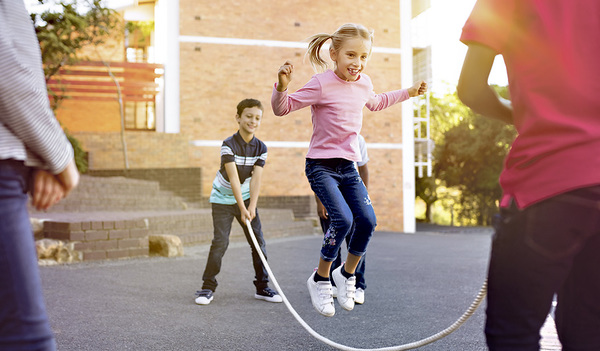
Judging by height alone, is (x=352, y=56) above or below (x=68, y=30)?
below

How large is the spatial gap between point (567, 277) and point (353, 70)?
2845mm

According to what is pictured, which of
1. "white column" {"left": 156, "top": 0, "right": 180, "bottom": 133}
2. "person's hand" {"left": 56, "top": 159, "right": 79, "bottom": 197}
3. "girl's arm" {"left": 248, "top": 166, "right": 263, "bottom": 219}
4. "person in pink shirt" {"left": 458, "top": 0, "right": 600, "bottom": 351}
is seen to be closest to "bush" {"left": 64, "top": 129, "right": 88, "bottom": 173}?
"white column" {"left": 156, "top": 0, "right": 180, "bottom": 133}

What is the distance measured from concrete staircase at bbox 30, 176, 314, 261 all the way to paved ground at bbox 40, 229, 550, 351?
445 millimetres

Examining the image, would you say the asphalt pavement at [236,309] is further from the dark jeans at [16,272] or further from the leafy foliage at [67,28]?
the leafy foliage at [67,28]

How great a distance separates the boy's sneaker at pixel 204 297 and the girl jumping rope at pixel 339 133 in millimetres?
1793

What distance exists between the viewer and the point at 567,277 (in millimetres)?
1701

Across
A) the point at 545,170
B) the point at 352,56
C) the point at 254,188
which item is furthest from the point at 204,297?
the point at 545,170

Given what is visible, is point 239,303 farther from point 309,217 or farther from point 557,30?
point 309,217

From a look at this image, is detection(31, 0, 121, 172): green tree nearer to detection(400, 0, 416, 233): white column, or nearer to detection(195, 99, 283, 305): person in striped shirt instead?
detection(400, 0, 416, 233): white column

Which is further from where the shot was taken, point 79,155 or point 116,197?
point 79,155

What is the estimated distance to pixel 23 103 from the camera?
165cm

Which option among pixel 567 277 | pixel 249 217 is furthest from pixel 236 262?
pixel 567 277

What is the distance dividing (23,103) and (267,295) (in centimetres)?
498

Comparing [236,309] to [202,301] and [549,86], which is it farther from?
[549,86]
